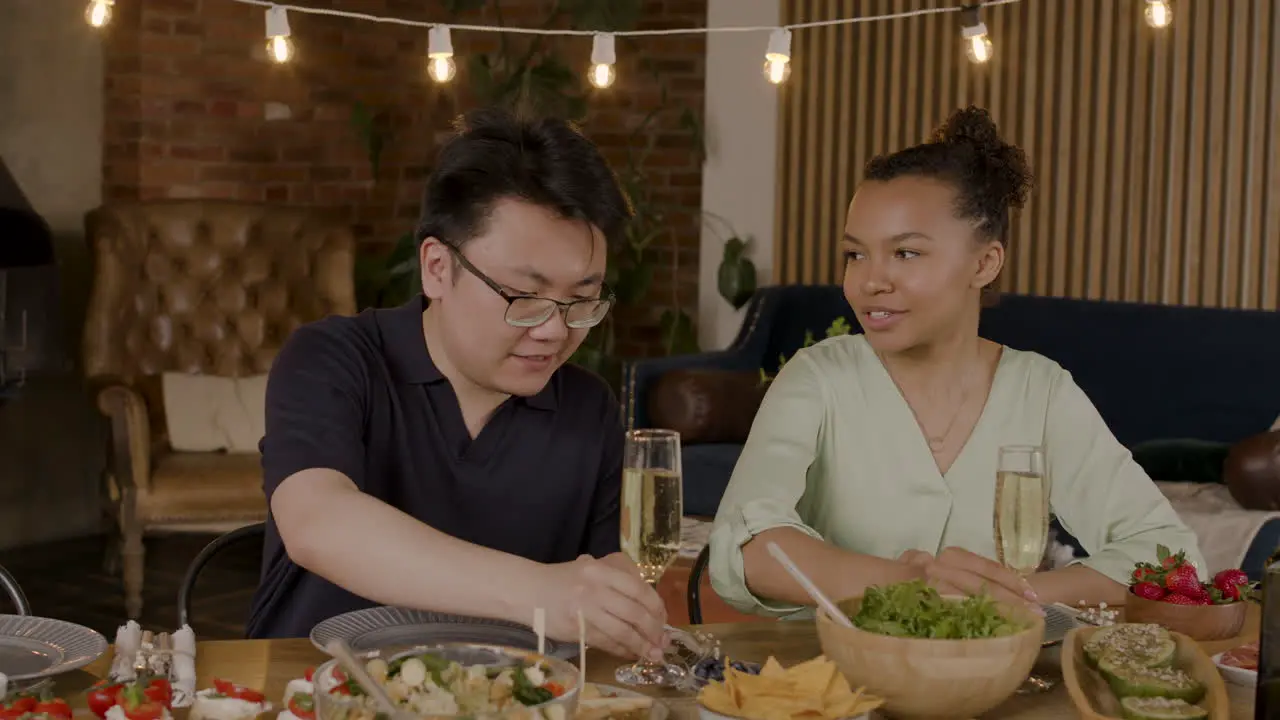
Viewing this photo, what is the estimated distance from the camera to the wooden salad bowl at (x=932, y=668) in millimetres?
1310

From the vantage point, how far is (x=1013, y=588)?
1.60 meters

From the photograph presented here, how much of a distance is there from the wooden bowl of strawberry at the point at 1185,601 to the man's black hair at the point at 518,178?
724mm

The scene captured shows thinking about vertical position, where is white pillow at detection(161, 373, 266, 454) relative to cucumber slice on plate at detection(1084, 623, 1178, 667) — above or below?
below

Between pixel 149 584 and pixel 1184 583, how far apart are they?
421 cm

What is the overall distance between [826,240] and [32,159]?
9.85 ft

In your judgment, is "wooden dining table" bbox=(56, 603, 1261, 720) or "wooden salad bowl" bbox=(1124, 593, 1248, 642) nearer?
"wooden dining table" bbox=(56, 603, 1261, 720)

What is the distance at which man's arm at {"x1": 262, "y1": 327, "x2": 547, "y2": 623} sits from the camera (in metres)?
1.50

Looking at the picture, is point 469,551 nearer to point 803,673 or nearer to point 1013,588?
point 803,673

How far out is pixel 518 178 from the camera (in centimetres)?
179

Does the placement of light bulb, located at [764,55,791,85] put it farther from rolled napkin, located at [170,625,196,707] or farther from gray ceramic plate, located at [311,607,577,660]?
rolled napkin, located at [170,625,196,707]

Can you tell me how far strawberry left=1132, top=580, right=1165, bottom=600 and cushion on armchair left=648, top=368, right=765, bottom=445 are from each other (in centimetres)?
344

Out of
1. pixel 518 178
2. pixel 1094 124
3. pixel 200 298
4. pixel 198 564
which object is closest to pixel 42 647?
pixel 198 564

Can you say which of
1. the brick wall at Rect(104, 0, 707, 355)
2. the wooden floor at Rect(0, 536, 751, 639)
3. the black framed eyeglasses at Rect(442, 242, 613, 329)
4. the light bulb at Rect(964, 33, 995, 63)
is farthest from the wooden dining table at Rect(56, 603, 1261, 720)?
the brick wall at Rect(104, 0, 707, 355)

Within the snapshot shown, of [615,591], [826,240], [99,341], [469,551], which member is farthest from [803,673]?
[826,240]
